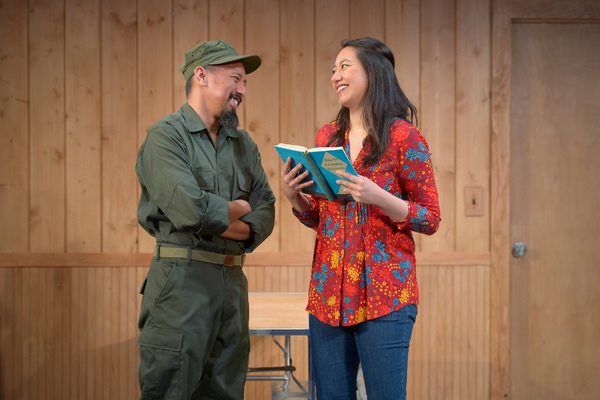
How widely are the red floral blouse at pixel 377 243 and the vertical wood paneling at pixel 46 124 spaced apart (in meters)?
2.20

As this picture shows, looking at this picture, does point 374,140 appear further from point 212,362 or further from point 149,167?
point 212,362

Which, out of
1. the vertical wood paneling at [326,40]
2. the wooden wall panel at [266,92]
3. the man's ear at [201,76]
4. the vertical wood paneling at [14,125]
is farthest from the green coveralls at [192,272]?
the vertical wood paneling at [14,125]

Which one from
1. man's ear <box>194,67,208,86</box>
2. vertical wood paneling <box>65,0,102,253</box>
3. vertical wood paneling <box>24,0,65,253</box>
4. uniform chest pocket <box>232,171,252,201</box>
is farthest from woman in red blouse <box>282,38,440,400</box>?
vertical wood paneling <box>24,0,65,253</box>

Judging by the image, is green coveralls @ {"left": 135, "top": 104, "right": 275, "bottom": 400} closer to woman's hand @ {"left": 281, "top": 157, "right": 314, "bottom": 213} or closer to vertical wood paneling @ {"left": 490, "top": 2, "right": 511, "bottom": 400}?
woman's hand @ {"left": 281, "top": 157, "right": 314, "bottom": 213}

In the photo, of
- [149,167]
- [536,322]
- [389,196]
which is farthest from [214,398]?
[536,322]

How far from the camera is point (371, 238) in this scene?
1601mm

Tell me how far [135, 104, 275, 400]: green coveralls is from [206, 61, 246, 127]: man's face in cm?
7

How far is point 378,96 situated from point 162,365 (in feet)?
3.64

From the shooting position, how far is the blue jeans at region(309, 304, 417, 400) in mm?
1528

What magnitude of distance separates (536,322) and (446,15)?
1.98 m

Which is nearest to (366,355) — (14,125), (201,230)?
(201,230)

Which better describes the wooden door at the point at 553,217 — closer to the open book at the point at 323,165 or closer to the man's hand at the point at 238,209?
the man's hand at the point at 238,209

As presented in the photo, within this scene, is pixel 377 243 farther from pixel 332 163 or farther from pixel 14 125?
pixel 14 125

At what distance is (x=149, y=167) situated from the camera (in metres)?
1.88
